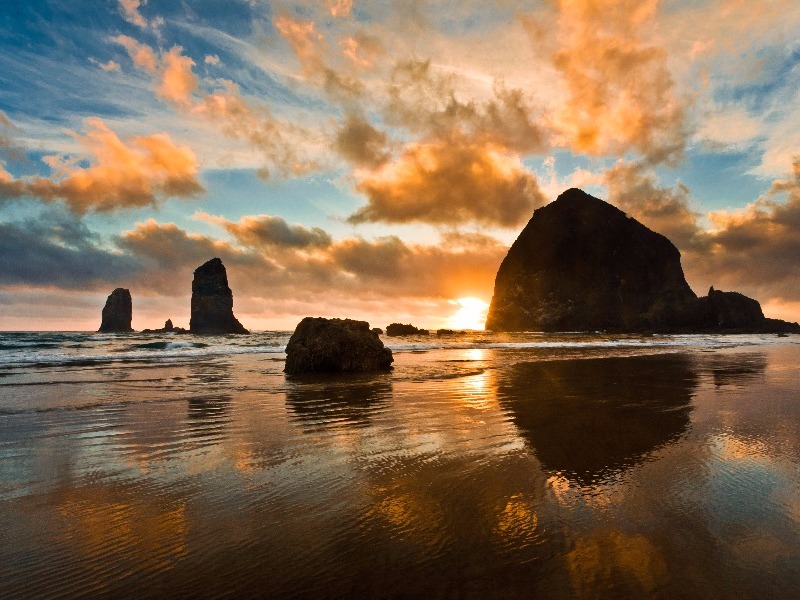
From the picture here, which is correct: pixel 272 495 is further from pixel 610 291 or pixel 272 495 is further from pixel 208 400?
pixel 610 291

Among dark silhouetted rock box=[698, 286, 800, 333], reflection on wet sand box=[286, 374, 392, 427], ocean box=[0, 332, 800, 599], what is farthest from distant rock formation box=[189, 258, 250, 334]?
dark silhouetted rock box=[698, 286, 800, 333]

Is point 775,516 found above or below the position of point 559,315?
below

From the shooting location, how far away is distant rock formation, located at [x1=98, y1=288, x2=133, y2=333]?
122m

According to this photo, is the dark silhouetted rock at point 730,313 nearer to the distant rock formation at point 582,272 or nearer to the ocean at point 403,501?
the distant rock formation at point 582,272

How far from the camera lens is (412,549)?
8.95 feet

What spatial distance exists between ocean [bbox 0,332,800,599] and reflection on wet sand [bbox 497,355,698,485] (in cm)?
6

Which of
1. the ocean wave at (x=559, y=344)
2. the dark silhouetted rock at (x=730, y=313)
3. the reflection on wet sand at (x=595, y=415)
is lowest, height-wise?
the reflection on wet sand at (x=595, y=415)

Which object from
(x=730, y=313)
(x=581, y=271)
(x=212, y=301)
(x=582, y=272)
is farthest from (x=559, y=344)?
(x=212, y=301)

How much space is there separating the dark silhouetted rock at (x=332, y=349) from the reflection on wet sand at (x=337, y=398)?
1549 millimetres

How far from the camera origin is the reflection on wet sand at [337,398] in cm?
731

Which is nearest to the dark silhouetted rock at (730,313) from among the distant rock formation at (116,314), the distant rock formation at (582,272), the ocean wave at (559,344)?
the distant rock formation at (582,272)

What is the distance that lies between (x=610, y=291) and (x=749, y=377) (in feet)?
375

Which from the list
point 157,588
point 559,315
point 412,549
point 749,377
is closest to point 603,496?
point 412,549

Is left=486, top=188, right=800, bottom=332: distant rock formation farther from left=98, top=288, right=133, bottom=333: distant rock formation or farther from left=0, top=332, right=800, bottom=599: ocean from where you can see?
left=98, top=288, right=133, bottom=333: distant rock formation
